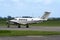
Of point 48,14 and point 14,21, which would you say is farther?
point 48,14

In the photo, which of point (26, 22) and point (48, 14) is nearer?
point (26, 22)

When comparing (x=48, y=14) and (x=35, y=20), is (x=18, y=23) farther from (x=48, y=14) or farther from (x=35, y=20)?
(x=48, y=14)

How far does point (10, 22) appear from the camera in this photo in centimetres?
5975

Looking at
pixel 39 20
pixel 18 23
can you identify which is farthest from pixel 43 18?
pixel 18 23

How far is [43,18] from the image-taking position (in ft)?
211

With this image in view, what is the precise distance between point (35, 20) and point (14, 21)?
19.8 feet

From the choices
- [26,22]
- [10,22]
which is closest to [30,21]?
Answer: [26,22]

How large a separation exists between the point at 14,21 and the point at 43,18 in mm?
9276

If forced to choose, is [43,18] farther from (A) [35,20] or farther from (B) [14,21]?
(B) [14,21]

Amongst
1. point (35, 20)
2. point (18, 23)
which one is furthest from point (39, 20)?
point (18, 23)

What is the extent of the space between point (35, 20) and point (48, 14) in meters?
6.64

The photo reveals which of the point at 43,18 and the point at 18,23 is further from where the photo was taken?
the point at 43,18

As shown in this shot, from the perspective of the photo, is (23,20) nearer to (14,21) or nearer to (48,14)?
(14,21)

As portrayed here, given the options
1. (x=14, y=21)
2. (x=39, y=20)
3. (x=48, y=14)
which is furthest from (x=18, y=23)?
(x=48, y=14)
